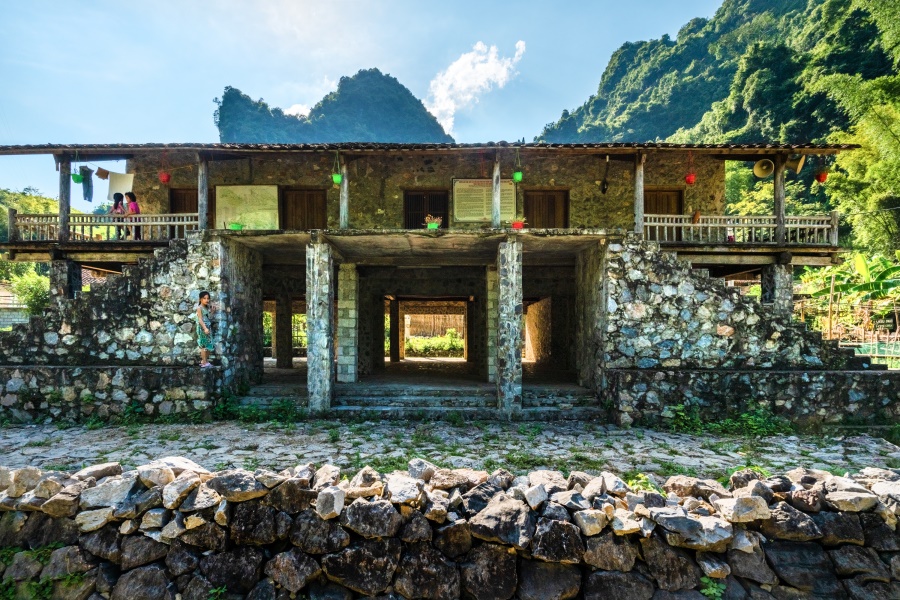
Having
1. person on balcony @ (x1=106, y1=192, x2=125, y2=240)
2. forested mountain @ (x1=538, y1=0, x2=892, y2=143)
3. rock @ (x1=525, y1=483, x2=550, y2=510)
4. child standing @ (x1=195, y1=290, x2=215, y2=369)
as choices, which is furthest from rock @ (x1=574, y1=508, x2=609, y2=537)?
forested mountain @ (x1=538, y1=0, x2=892, y2=143)

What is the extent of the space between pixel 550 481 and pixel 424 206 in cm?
1022

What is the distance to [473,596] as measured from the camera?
3.14 m

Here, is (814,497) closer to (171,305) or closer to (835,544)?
(835,544)

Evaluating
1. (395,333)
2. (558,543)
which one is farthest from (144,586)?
(395,333)

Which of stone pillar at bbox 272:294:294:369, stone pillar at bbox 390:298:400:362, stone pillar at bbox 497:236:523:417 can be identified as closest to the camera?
stone pillar at bbox 497:236:523:417

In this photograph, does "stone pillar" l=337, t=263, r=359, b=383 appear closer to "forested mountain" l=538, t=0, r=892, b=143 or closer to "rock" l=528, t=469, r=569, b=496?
"rock" l=528, t=469, r=569, b=496

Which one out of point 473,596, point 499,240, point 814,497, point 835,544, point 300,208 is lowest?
point 473,596

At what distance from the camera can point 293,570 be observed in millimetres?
3201

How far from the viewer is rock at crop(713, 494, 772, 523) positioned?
10.6 ft

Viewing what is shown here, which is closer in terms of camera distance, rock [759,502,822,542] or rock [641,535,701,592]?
rock [641,535,701,592]

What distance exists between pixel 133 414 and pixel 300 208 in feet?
22.2

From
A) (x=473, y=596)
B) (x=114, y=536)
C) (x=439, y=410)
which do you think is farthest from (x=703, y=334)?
(x=114, y=536)

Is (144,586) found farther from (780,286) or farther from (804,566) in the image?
(780,286)

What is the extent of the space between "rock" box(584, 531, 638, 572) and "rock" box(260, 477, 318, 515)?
2.15 metres
